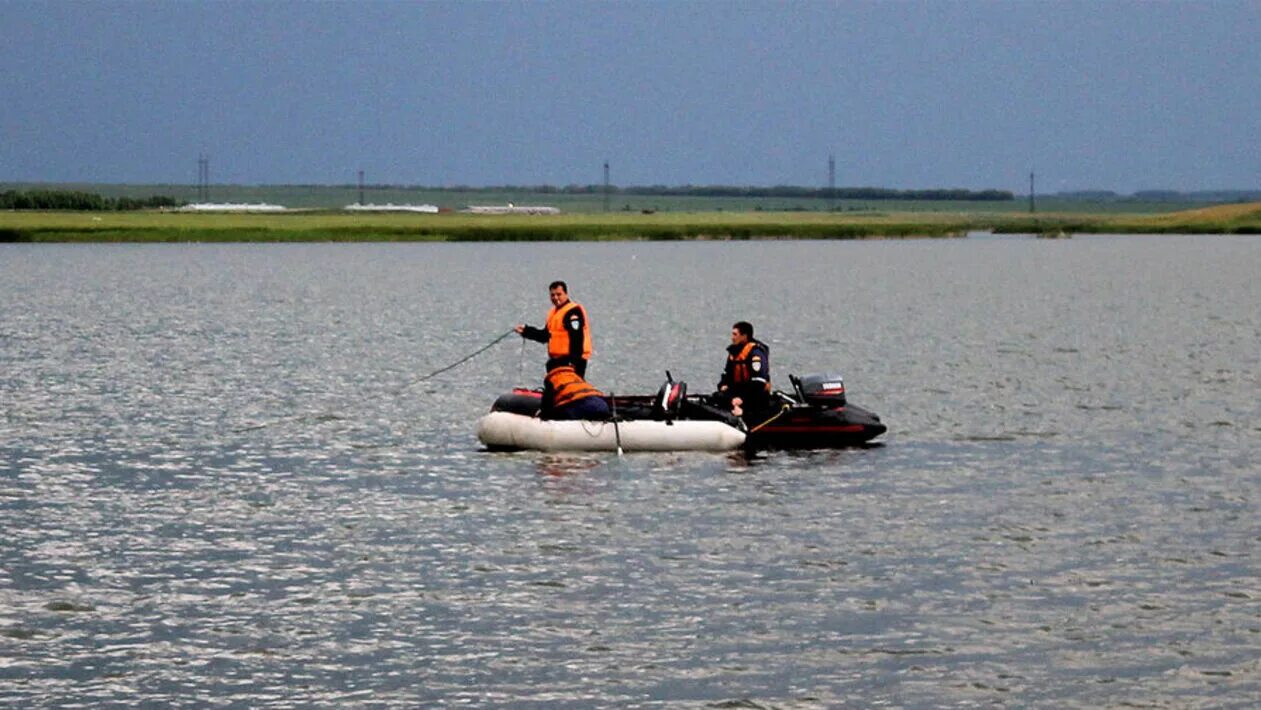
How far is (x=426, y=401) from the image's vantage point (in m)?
42.0

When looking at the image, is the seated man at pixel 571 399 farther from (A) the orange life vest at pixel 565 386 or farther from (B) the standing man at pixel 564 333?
(B) the standing man at pixel 564 333

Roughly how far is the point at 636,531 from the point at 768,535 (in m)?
1.65

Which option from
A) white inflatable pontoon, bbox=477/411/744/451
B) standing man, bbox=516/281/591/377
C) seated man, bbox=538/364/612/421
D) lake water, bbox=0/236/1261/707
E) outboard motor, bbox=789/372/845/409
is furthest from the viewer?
outboard motor, bbox=789/372/845/409

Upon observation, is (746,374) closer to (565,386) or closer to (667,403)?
(667,403)

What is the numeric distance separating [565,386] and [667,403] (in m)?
1.62

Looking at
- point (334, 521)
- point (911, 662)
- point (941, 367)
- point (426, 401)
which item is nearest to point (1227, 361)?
point (941, 367)

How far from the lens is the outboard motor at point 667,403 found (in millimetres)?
31141

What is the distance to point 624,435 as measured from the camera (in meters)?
30.9

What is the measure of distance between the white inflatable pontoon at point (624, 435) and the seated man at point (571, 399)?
13cm

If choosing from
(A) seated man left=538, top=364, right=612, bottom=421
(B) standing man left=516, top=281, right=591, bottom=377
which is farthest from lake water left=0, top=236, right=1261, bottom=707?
(B) standing man left=516, top=281, right=591, bottom=377

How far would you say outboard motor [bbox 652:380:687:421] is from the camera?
31141 millimetres

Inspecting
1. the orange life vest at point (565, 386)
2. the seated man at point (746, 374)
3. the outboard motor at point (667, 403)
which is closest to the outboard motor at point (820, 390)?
the seated man at point (746, 374)

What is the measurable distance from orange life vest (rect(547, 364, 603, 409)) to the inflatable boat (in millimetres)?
362

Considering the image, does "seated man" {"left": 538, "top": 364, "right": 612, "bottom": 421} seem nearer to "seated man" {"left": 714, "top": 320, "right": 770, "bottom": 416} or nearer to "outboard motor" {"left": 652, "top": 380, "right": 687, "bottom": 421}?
"outboard motor" {"left": 652, "top": 380, "right": 687, "bottom": 421}
